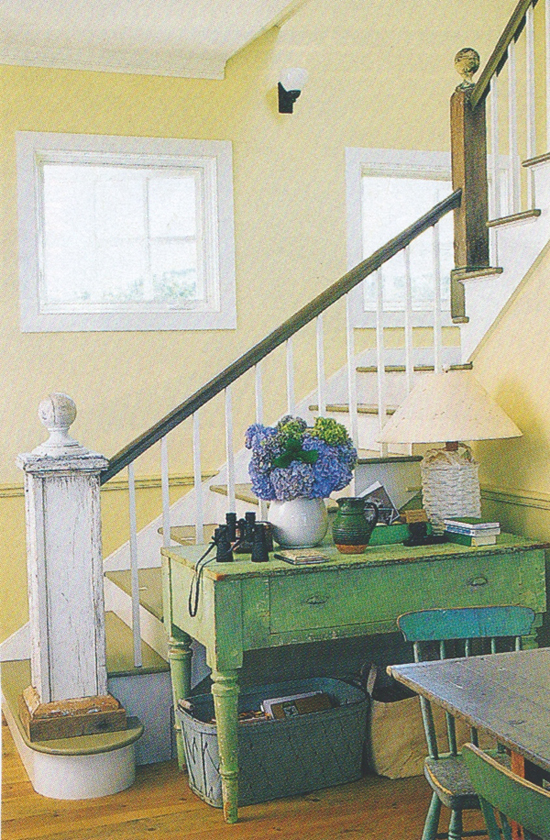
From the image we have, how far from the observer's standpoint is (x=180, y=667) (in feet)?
11.6

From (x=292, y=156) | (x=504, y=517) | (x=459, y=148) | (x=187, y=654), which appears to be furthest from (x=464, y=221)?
(x=187, y=654)

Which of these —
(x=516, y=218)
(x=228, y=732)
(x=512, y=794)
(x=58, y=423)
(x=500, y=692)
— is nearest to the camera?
(x=512, y=794)

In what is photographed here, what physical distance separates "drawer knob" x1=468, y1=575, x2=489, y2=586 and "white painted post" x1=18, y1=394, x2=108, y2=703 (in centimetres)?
126

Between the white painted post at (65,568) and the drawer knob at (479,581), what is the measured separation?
49.6 inches

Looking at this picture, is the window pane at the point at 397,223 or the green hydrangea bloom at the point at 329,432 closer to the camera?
the green hydrangea bloom at the point at 329,432

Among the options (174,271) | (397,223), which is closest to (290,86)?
(397,223)

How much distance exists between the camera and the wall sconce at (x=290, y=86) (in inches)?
194

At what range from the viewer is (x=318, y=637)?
10.5 feet

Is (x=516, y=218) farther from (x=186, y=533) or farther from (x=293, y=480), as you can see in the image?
(x=186, y=533)

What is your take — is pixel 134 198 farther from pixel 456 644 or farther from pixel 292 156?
pixel 456 644

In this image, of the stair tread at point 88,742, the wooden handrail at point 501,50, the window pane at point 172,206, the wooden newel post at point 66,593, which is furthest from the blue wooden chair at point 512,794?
the window pane at point 172,206

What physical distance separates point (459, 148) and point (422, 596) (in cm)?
177

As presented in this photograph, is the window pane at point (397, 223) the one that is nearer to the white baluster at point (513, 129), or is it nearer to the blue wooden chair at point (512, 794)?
the white baluster at point (513, 129)

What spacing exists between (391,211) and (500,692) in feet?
12.3
